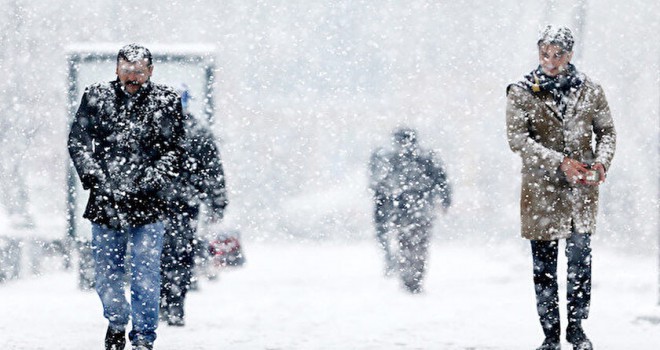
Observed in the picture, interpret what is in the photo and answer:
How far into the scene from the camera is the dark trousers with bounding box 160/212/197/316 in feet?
25.3

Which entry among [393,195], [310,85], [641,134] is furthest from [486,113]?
[393,195]

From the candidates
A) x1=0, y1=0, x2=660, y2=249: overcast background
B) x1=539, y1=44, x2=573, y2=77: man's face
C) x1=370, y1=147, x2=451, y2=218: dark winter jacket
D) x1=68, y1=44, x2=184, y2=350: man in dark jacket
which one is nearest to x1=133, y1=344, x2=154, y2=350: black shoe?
x1=68, y1=44, x2=184, y2=350: man in dark jacket

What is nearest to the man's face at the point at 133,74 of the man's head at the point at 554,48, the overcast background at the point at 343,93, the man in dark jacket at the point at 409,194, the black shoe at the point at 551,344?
the man's head at the point at 554,48

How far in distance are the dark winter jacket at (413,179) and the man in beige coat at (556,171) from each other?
369cm

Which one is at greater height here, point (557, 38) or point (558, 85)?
point (557, 38)

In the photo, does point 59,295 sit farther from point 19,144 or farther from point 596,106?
point 19,144

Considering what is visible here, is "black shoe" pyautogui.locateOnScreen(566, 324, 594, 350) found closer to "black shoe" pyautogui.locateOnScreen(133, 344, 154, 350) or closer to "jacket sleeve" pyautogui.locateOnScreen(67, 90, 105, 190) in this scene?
"black shoe" pyautogui.locateOnScreen(133, 344, 154, 350)

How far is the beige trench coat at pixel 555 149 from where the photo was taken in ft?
20.3

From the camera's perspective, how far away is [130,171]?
613 cm

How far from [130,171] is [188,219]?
5.81 ft

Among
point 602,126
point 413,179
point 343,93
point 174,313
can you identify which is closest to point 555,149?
point 602,126

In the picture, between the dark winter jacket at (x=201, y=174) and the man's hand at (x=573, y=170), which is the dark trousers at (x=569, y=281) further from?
the dark winter jacket at (x=201, y=174)

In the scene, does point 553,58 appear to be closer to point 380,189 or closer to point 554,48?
point 554,48

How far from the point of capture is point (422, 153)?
10.1 m
